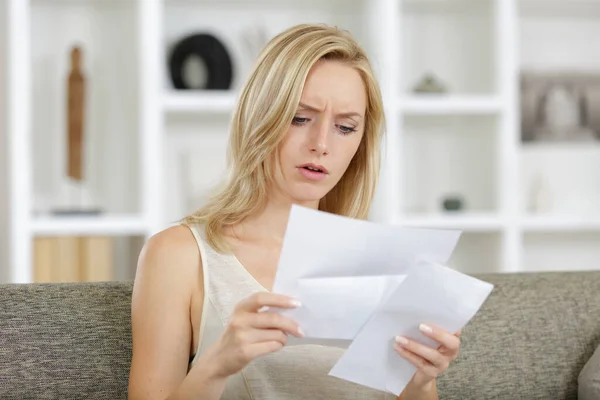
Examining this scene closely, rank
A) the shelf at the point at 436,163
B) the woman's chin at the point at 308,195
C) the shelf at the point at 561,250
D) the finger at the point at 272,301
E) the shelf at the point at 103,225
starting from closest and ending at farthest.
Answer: the finger at the point at 272,301 < the woman's chin at the point at 308,195 < the shelf at the point at 103,225 < the shelf at the point at 436,163 < the shelf at the point at 561,250

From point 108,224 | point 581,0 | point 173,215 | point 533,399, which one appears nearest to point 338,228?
point 533,399

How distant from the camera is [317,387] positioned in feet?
5.33

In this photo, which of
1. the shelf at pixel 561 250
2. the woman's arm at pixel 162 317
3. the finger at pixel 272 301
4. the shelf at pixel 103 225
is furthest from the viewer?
the shelf at pixel 561 250

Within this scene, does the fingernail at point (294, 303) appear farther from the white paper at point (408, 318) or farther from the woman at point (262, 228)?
the woman at point (262, 228)

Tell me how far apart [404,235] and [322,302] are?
0.15m

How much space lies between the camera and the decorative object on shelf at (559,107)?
13.3 ft

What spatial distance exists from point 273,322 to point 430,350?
26 centimetres

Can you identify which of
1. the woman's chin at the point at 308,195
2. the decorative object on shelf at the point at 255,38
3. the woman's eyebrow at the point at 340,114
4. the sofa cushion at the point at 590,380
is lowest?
the sofa cushion at the point at 590,380

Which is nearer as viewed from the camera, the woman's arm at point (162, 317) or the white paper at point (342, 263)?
the white paper at point (342, 263)

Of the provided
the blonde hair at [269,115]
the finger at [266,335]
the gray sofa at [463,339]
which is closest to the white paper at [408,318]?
the finger at [266,335]

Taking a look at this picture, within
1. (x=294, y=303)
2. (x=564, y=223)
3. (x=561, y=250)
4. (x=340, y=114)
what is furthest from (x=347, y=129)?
(x=561, y=250)

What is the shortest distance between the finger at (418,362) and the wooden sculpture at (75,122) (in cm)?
257

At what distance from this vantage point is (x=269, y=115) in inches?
61.0

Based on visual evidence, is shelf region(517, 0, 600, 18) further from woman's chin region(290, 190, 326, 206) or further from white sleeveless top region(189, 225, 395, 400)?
white sleeveless top region(189, 225, 395, 400)
